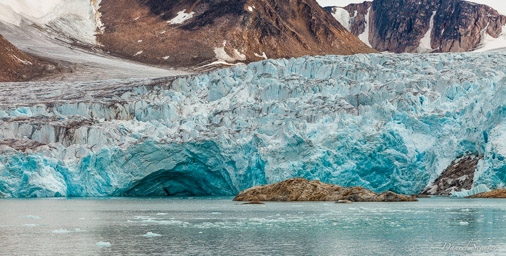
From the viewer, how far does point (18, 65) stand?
68.0m

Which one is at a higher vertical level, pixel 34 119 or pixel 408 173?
pixel 34 119

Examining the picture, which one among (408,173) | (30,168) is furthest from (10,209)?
(408,173)

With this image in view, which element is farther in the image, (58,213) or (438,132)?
(438,132)

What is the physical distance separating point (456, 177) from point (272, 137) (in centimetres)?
910

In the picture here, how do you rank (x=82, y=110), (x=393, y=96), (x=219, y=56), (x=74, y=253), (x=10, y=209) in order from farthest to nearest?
(x=219, y=56) → (x=82, y=110) → (x=393, y=96) → (x=10, y=209) → (x=74, y=253)

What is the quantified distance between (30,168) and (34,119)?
14.0 feet

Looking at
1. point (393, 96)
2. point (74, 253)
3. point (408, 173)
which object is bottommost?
point (74, 253)

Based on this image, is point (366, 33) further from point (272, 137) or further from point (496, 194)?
point (496, 194)

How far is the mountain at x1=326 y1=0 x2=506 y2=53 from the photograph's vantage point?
10712 cm

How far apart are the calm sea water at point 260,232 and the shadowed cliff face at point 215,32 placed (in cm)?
6099

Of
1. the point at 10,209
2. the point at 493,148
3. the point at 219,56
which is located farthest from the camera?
the point at 219,56

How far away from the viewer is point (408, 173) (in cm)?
3161

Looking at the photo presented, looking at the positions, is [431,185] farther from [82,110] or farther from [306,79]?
[82,110]

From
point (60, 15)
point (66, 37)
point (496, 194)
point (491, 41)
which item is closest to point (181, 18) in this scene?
point (60, 15)
